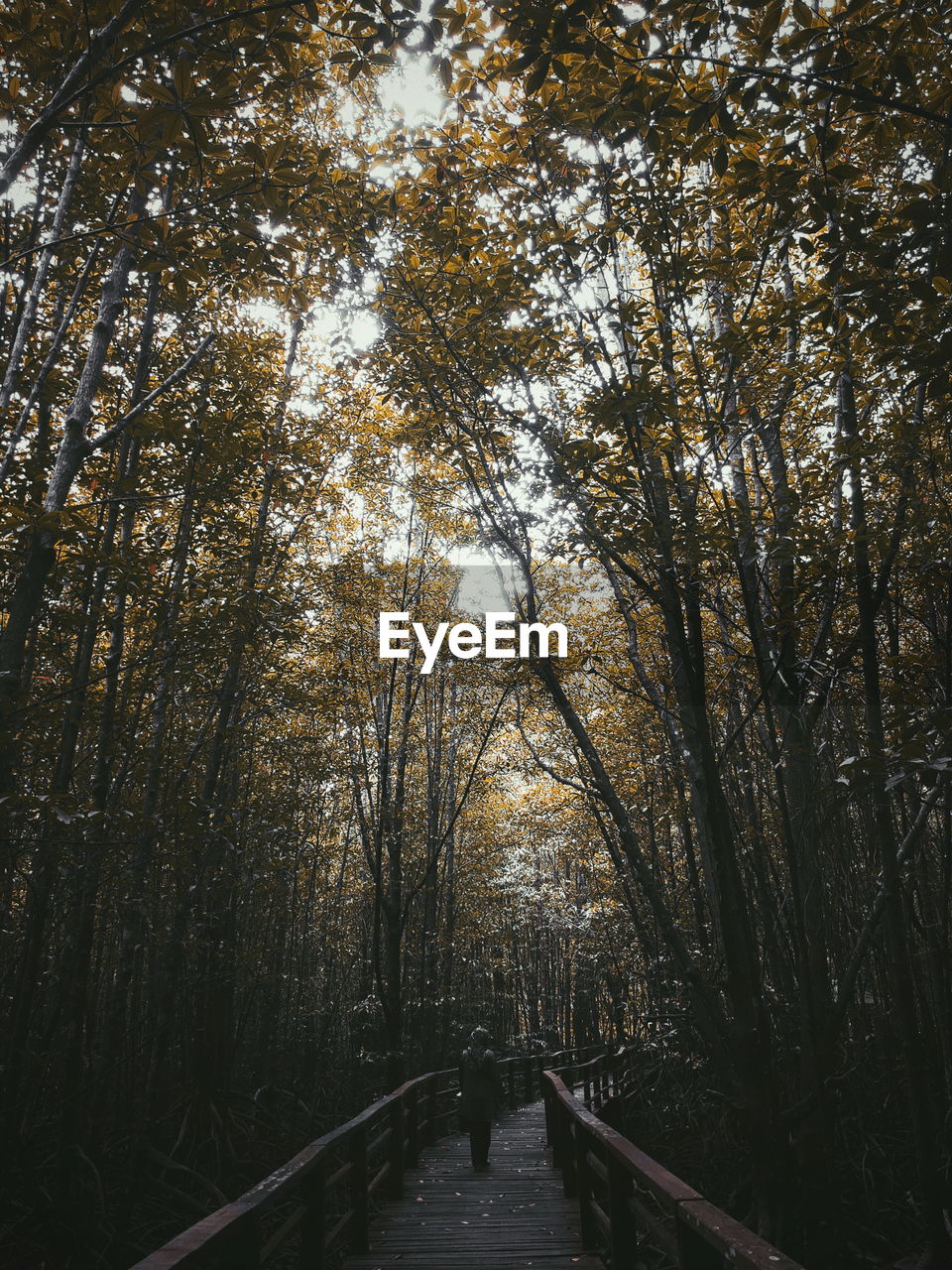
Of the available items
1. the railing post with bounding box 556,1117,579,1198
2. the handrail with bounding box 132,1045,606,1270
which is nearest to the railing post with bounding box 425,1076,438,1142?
the handrail with bounding box 132,1045,606,1270

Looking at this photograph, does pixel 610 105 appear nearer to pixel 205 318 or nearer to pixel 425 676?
pixel 205 318

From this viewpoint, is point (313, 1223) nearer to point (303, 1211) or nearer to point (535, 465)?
point (303, 1211)

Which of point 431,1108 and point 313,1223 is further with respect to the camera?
point 431,1108

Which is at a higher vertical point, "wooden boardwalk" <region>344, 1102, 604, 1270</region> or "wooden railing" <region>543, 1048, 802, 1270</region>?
"wooden railing" <region>543, 1048, 802, 1270</region>

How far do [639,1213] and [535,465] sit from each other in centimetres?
403

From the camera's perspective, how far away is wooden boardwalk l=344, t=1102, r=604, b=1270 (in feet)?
13.7

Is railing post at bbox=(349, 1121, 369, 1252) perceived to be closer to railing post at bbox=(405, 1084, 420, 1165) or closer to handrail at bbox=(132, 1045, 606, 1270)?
handrail at bbox=(132, 1045, 606, 1270)

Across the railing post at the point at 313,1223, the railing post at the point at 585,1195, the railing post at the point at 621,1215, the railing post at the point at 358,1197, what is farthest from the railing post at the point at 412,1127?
the railing post at the point at 621,1215

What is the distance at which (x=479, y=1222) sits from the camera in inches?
196

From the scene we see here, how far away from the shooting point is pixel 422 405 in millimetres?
5812

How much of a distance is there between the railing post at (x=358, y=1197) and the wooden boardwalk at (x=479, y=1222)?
73 mm

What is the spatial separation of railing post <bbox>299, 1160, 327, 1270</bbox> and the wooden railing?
4.28ft
